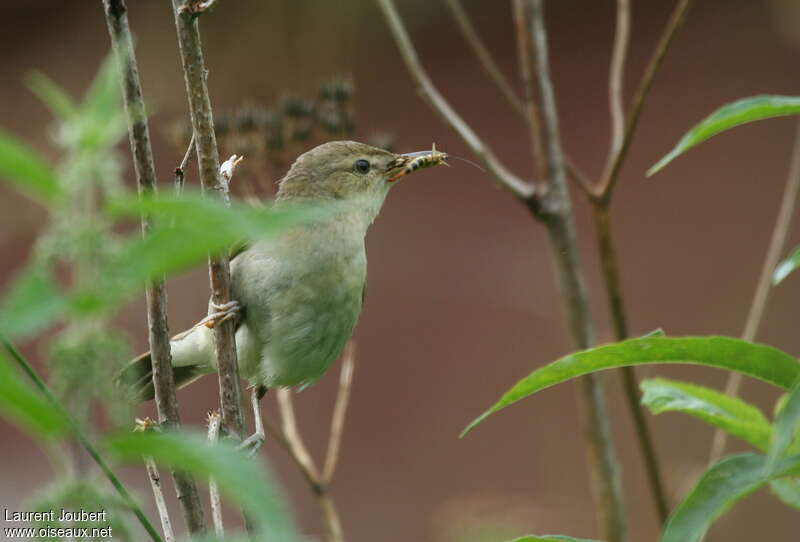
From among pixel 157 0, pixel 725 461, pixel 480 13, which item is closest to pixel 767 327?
pixel 480 13

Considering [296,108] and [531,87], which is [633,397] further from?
[296,108]

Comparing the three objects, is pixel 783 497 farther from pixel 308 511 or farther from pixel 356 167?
pixel 308 511

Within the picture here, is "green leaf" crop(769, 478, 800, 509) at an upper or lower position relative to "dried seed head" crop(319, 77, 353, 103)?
lower

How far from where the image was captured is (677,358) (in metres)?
1.60

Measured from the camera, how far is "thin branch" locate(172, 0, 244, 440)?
1982mm

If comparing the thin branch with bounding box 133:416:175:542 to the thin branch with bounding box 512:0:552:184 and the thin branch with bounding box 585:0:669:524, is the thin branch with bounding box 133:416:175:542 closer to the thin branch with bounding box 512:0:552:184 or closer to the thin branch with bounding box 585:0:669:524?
the thin branch with bounding box 585:0:669:524

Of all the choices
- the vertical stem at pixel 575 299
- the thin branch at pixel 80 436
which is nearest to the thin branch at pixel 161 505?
the thin branch at pixel 80 436

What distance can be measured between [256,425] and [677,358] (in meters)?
1.88

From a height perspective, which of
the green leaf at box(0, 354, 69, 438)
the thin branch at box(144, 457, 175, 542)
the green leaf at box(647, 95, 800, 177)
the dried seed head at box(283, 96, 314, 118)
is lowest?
the thin branch at box(144, 457, 175, 542)

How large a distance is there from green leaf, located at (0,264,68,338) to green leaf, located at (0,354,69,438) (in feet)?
0.12

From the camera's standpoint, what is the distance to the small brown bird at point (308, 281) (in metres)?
3.34

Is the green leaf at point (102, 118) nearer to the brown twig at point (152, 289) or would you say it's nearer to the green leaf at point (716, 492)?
the brown twig at point (152, 289)

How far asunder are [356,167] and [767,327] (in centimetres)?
318

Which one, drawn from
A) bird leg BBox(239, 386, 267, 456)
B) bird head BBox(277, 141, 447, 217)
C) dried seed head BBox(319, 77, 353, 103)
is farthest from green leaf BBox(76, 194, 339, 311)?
dried seed head BBox(319, 77, 353, 103)
